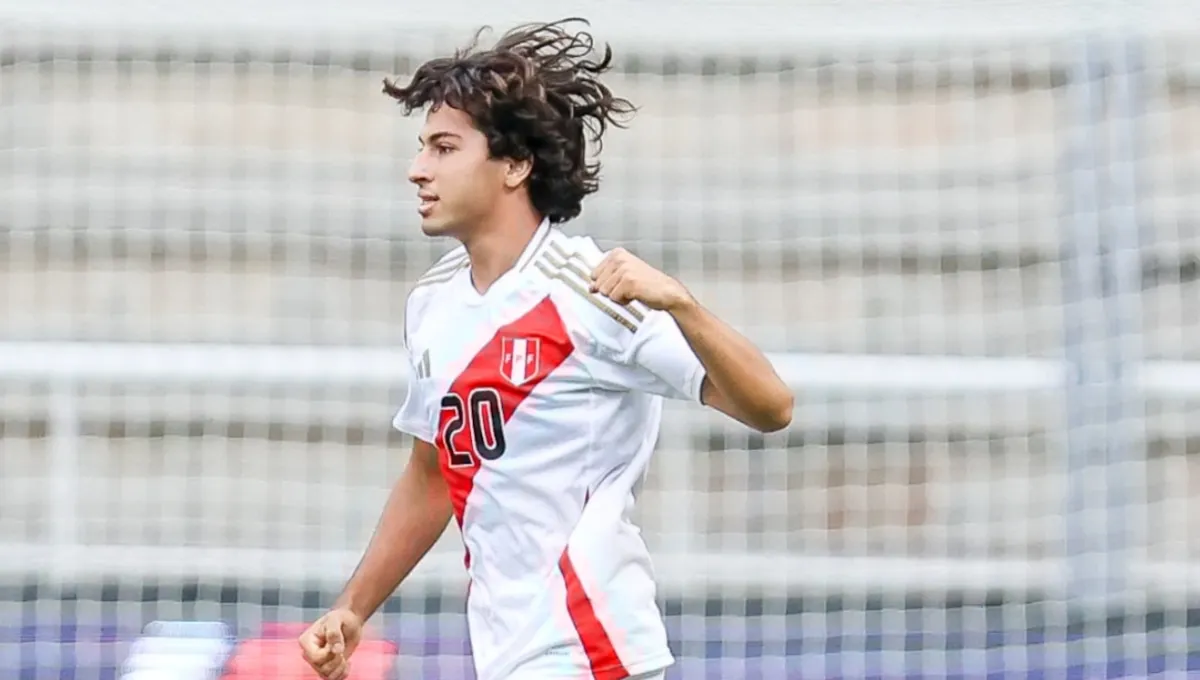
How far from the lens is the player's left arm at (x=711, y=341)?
7.90 feet

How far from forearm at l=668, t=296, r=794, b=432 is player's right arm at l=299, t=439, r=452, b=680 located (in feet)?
1.96

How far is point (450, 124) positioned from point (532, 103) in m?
0.12

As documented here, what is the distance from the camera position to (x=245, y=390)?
5770mm

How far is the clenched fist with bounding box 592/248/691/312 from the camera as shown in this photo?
7.88 feet

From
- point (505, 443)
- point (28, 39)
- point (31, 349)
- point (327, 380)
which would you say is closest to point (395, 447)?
point (327, 380)

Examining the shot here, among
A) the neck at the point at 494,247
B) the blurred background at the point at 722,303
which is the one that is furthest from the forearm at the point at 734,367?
the blurred background at the point at 722,303

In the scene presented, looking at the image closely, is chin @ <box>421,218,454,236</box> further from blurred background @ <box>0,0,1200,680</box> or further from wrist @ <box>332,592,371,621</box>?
blurred background @ <box>0,0,1200,680</box>

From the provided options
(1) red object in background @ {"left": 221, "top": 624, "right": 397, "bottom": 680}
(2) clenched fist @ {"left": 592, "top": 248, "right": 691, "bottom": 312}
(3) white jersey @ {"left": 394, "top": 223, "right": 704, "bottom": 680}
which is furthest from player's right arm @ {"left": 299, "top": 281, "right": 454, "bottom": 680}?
(1) red object in background @ {"left": 221, "top": 624, "right": 397, "bottom": 680}

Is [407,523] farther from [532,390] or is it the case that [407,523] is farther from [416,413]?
[532,390]

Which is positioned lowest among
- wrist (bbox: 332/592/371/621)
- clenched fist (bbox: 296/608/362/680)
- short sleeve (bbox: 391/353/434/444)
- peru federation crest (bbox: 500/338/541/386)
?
clenched fist (bbox: 296/608/362/680)

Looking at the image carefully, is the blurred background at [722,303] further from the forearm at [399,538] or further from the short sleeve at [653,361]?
the short sleeve at [653,361]

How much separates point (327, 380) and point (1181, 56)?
2680mm

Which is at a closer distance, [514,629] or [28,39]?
[514,629]

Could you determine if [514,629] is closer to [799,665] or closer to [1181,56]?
[799,665]
